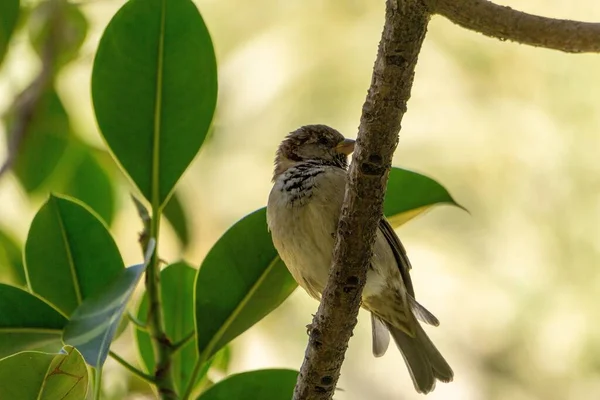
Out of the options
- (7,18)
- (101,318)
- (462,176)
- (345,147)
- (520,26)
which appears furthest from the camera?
(462,176)

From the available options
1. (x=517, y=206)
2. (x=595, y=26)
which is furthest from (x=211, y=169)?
(x=595, y=26)

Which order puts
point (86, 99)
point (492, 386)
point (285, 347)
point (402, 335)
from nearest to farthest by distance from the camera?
1. point (402, 335)
2. point (86, 99)
3. point (285, 347)
4. point (492, 386)

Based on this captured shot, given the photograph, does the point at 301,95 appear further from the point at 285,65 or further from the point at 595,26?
the point at 595,26

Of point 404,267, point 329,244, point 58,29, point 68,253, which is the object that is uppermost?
point 58,29

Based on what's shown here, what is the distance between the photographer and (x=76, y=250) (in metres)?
2.11

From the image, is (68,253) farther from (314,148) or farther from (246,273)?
(314,148)

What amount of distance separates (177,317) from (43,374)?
737mm

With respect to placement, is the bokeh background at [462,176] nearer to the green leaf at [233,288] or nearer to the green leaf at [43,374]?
the green leaf at [233,288]

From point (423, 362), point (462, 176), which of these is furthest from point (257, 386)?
point (462, 176)

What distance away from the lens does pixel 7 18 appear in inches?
90.1

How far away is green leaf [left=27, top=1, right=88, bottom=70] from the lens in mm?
2654

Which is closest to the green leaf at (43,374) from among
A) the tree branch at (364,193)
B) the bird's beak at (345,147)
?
the tree branch at (364,193)

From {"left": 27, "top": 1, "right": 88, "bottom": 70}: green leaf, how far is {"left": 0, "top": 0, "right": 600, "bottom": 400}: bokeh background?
6.45ft

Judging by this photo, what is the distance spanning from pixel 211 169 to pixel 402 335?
8.84 feet
